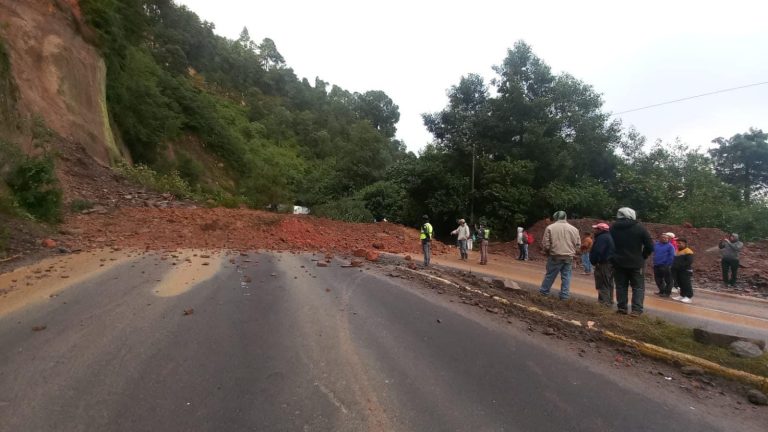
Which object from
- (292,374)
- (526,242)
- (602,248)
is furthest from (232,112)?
(292,374)

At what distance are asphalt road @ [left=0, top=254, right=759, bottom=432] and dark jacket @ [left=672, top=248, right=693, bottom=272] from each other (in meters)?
6.72

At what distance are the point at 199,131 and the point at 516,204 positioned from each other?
2965 centimetres

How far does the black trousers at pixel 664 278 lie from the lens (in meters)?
10.8

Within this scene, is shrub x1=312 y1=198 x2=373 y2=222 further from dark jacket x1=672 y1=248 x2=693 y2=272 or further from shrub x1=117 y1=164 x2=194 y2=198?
dark jacket x1=672 y1=248 x2=693 y2=272

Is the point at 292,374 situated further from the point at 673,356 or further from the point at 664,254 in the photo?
the point at 664,254

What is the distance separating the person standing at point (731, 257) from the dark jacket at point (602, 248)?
29.4 ft

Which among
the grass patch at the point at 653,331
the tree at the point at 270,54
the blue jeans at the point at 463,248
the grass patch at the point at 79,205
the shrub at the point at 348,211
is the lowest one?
the grass patch at the point at 653,331

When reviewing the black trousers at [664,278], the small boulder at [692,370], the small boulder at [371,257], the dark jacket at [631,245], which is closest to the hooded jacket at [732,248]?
the black trousers at [664,278]

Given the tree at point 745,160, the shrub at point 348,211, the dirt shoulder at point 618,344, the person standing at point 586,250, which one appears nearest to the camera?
the dirt shoulder at point 618,344

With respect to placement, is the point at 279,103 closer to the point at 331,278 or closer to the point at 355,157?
the point at 355,157

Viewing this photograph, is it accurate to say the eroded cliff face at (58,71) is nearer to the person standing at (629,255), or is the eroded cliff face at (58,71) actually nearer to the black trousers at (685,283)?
the person standing at (629,255)

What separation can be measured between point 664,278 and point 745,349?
22.0ft

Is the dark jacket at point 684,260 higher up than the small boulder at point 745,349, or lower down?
higher up

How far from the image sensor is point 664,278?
35.7 feet
